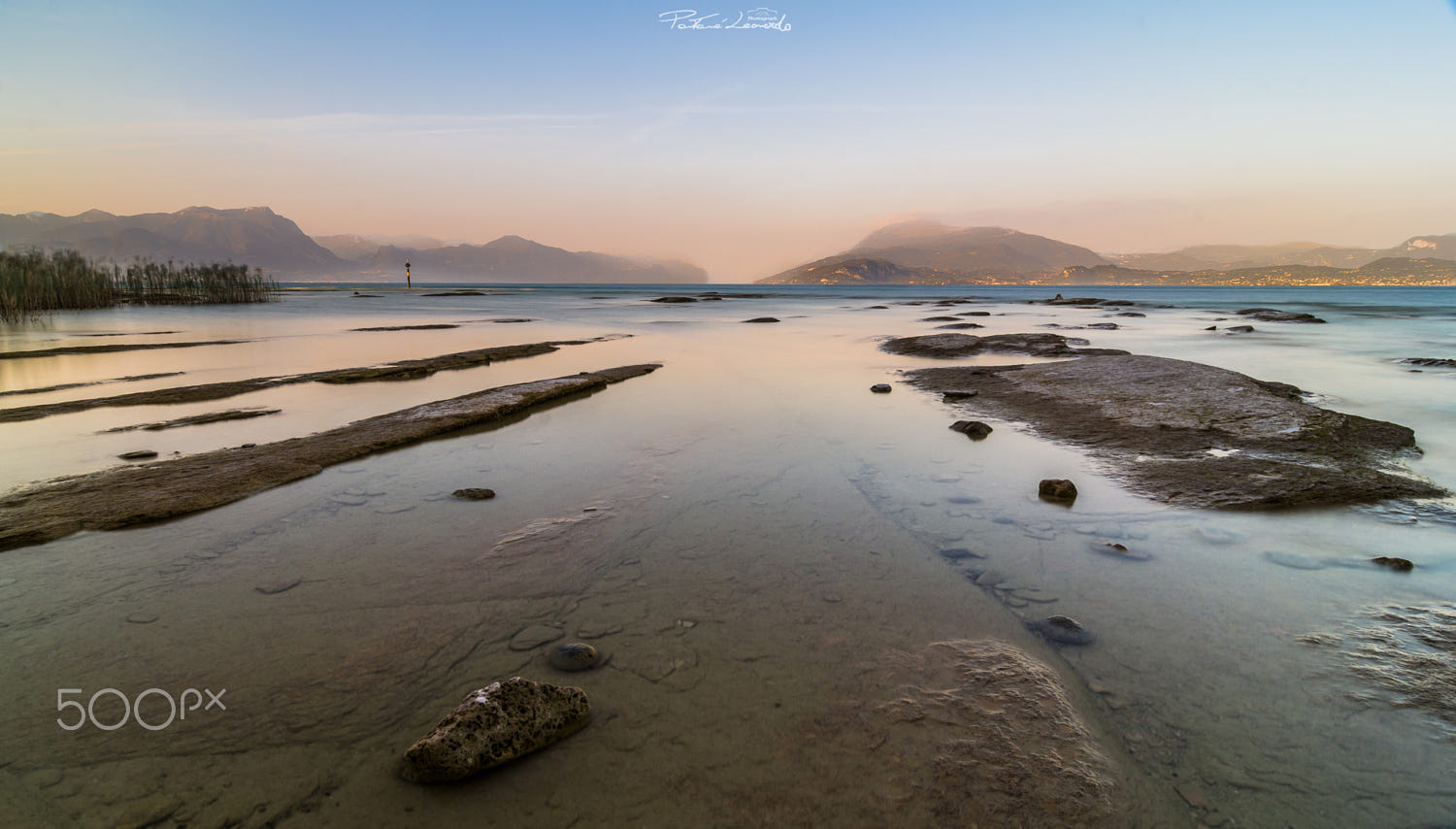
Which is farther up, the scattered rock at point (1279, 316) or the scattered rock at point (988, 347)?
the scattered rock at point (1279, 316)

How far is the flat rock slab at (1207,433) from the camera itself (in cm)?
596

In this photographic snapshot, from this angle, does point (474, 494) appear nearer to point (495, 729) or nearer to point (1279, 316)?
point (495, 729)

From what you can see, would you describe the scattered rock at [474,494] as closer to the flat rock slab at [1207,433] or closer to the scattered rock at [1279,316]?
the flat rock slab at [1207,433]

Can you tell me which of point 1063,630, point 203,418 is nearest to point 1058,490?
point 1063,630

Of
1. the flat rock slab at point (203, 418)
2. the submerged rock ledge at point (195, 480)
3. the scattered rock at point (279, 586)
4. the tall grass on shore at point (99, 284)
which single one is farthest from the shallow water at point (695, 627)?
the tall grass on shore at point (99, 284)

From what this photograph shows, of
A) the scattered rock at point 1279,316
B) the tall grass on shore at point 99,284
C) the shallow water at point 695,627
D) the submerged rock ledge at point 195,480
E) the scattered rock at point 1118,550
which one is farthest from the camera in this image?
the scattered rock at point 1279,316

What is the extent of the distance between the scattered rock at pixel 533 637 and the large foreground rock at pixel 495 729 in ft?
2.19

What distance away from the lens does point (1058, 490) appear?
5.95m

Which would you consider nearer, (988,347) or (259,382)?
(259,382)

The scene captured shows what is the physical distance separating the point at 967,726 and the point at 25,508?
7.84 metres

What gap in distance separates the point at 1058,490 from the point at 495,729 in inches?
215

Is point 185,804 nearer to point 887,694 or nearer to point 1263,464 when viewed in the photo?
point 887,694

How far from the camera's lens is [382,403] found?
1043 centimetres

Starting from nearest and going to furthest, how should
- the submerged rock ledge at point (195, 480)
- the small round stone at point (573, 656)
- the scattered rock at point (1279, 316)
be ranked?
the small round stone at point (573, 656) → the submerged rock ledge at point (195, 480) → the scattered rock at point (1279, 316)
